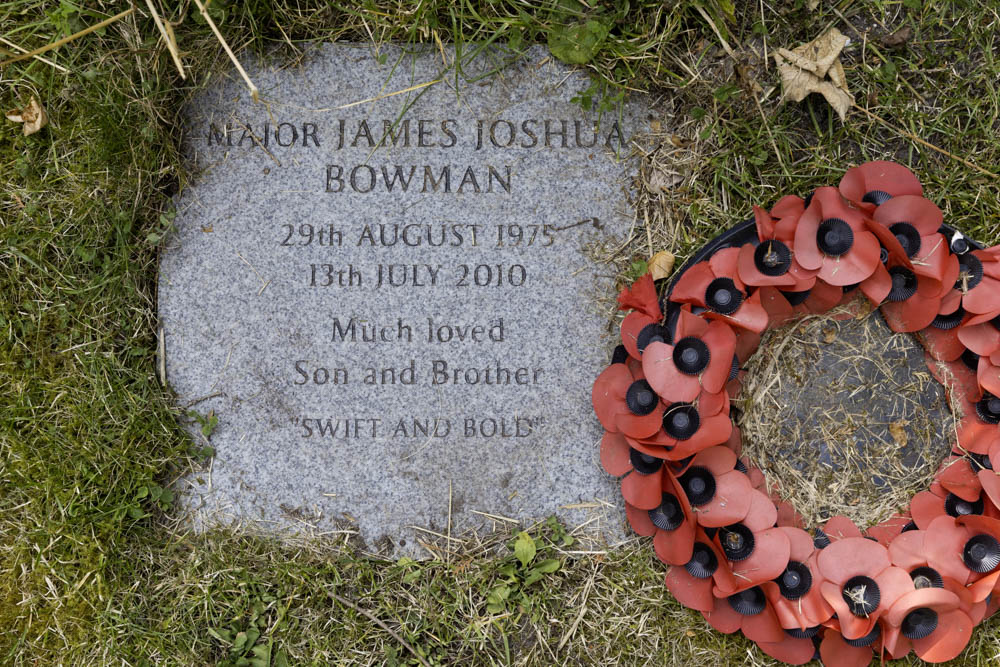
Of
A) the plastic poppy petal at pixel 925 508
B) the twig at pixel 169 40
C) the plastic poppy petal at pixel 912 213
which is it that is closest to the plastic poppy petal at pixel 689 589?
the plastic poppy petal at pixel 925 508

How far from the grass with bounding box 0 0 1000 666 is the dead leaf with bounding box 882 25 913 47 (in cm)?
3

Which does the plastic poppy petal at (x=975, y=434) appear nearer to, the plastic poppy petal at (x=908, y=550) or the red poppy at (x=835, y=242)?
the plastic poppy petal at (x=908, y=550)

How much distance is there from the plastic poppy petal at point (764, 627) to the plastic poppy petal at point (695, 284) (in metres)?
1.07

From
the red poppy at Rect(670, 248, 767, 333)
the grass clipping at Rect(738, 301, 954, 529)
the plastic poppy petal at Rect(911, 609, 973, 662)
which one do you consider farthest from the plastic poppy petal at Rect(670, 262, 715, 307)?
the plastic poppy petal at Rect(911, 609, 973, 662)

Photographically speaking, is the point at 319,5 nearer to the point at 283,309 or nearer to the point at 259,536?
the point at 283,309

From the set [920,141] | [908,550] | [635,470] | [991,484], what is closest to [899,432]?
[991,484]

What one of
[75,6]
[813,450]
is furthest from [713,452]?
[75,6]

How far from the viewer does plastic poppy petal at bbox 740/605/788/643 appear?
2.28 metres

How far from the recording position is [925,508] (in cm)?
234

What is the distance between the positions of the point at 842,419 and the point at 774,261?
67 cm

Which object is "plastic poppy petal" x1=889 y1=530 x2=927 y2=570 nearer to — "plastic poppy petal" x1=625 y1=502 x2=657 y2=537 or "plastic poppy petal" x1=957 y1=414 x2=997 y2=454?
"plastic poppy petal" x1=957 y1=414 x2=997 y2=454

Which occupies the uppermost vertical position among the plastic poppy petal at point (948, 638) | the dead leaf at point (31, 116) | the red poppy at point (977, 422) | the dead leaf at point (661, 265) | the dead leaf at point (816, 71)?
the dead leaf at point (816, 71)

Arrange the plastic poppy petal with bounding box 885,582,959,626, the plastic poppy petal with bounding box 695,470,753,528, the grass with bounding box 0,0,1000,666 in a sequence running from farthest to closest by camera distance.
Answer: the grass with bounding box 0,0,1000,666 → the plastic poppy petal with bounding box 695,470,753,528 → the plastic poppy petal with bounding box 885,582,959,626

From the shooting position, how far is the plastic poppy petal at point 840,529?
91.9 inches
